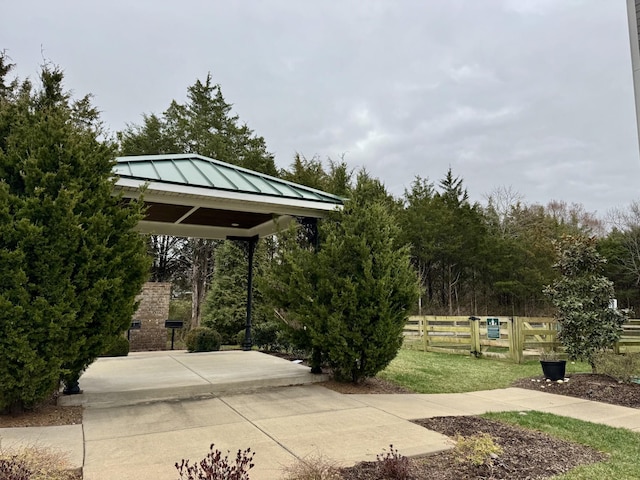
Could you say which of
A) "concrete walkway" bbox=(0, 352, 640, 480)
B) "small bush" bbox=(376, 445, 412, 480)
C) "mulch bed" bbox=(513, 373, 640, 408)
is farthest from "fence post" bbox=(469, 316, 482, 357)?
"small bush" bbox=(376, 445, 412, 480)

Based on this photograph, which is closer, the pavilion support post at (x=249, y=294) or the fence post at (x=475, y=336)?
the pavilion support post at (x=249, y=294)

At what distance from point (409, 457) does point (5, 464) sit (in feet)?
9.12

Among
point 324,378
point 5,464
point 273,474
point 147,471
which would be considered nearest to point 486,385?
point 324,378

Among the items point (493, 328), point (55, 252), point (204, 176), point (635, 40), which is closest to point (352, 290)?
point (204, 176)

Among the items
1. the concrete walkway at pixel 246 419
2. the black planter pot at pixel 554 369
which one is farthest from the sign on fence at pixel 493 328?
the concrete walkway at pixel 246 419

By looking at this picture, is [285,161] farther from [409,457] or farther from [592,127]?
[409,457]

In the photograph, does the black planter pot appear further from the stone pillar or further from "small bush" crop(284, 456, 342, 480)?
the stone pillar

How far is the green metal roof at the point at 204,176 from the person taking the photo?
18.7ft

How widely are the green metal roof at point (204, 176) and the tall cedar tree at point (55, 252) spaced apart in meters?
0.77

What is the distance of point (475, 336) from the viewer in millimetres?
10727

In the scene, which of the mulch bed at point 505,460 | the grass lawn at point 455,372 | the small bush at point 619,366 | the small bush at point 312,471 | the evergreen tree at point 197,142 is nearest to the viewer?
the small bush at point 312,471

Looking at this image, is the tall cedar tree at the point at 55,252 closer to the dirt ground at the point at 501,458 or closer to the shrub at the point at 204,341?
the dirt ground at the point at 501,458

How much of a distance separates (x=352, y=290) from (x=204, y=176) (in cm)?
289

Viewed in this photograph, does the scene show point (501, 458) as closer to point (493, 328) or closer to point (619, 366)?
point (619, 366)
